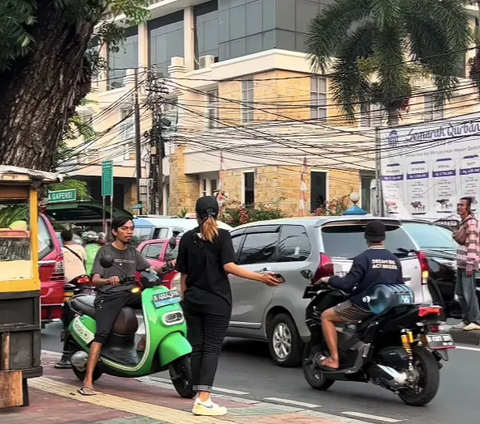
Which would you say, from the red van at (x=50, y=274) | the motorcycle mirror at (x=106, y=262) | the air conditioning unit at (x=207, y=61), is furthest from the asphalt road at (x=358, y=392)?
the air conditioning unit at (x=207, y=61)

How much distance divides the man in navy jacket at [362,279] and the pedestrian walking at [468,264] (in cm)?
431

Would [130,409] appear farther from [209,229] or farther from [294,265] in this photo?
[294,265]

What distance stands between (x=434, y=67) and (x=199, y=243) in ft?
72.7

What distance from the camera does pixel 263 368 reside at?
9695 millimetres

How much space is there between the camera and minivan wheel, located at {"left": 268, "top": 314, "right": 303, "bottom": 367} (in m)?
9.40

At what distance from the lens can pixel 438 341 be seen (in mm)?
7129

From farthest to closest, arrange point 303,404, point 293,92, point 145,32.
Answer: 1. point 145,32
2. point 293,92
3. point 303,404

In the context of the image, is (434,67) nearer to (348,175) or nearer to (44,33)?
A: (348,175)

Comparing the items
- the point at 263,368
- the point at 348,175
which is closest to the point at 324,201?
the point at 348,175

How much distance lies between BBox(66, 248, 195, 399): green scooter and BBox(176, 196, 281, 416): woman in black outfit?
0.53m

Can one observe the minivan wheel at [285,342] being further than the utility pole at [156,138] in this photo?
No

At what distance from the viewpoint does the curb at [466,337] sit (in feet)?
36.5

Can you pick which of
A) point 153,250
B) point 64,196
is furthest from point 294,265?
point 64,196

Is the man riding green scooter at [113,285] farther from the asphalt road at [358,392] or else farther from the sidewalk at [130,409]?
the asphalt road at [358,392]
